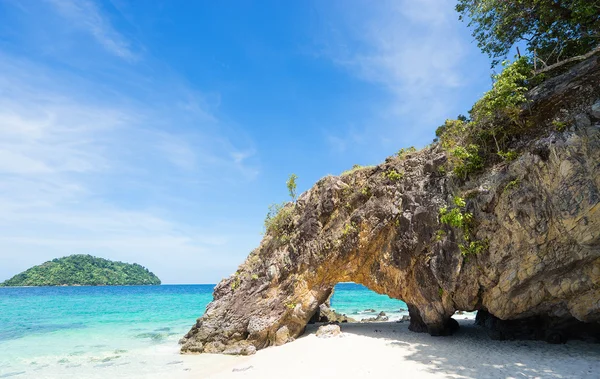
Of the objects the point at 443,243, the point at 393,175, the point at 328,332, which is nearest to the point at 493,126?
the point at 393,175

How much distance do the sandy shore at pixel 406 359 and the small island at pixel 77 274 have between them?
119 m

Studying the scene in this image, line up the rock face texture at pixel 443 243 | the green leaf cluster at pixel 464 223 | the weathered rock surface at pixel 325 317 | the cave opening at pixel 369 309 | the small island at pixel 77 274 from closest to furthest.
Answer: the rock face texture at pixel 443 243 → the green leaf cluster at pixel 464 223 → the weathered rock surface at pixel 325 317 → the cave opening at pixel 369 309 → the small island at pixel 77 274

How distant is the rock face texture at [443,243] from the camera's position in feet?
32.3

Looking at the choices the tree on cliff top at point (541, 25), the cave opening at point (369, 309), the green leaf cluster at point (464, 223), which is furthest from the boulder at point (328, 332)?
the tree on cliff top at point (541, 25)

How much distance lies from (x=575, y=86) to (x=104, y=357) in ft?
74.9

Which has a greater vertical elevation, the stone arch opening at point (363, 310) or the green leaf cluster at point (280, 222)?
the green leaf cluster at point (280, 222)

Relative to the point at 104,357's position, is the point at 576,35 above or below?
above

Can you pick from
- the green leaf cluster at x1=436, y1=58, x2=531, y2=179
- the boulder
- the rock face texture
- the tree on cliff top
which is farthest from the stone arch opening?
the tree on cliff top

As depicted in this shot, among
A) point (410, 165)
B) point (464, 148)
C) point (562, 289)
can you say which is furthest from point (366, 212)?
point (562, 289)

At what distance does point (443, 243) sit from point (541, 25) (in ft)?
31.1

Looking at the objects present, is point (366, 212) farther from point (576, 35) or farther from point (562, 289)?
point (576, 35)

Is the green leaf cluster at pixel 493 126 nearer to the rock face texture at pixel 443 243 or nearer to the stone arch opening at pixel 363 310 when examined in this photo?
the rock face texture at pixel 443 243

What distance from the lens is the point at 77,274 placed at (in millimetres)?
108562

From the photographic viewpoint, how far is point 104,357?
1582cm
